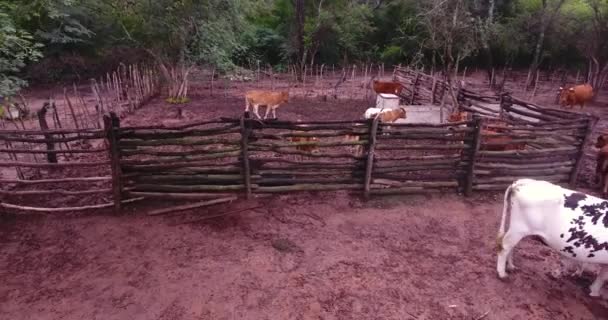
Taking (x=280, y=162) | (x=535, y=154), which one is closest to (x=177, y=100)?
(x=280, y=162)

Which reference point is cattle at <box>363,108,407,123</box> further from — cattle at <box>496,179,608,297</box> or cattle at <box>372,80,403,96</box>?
cattle at <box>496,179,608,297</box>

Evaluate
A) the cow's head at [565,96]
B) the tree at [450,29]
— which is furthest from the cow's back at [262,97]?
the cow's head at [565,96]

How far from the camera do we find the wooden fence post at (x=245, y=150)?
537 centimetres

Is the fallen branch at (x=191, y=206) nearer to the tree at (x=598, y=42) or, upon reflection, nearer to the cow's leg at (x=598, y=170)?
the cow's leg at (x=598, y=170)

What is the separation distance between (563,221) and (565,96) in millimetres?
11508

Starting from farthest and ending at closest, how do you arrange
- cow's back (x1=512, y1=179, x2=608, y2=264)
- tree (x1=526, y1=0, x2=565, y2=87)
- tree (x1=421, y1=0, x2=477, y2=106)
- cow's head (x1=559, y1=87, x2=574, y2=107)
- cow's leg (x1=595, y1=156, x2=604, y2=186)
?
1. tree (x1=526, y1=0, x2=565, y2=87)
2. cow's head (x1=559, y1=87, x2=574, y2=107)
3. tree (x1=421, y1=0, x2=477, y2=106)
4. cow's leg (x1=595, y1=156, x2=604, y2=186)
5. cow's back (x1=512, y1=179, x2=608, y2=264)

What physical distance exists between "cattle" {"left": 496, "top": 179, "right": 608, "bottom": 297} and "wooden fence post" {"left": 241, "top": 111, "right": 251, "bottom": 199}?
3.31m

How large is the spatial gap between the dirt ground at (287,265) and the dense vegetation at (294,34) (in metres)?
2.37

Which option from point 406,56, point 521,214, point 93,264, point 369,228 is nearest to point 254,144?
point 369,228

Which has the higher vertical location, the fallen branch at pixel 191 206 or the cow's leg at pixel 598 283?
the fallen branch at pixel 191 206

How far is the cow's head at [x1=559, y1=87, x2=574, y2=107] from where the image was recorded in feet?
41.5

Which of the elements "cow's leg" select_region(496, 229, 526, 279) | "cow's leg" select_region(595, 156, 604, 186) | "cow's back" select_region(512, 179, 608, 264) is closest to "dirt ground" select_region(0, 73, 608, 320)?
"cow's leg" select_region(496, 229, 526, 279)

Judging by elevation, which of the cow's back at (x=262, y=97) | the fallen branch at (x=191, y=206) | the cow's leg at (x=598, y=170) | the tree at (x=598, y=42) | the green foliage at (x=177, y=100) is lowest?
the fallen branch at (x=191, y=206)

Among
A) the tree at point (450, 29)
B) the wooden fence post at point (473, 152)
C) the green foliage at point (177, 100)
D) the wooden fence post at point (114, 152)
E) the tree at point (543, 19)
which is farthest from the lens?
the tree at point (543, 19)
